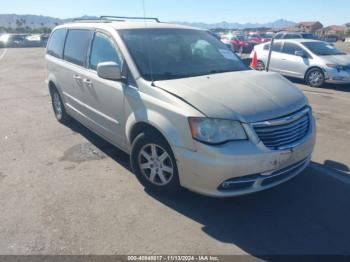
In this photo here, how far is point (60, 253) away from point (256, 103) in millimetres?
2293

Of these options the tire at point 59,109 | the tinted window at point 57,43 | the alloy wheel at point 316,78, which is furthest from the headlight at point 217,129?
the alloy wheel at point 316,78

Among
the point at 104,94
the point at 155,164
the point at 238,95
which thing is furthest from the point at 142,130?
the point at 238,95

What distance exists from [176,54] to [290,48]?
345 inches

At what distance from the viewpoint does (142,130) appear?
12.5 ft

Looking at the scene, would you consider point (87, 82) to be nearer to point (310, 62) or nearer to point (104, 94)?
point (104, 94)

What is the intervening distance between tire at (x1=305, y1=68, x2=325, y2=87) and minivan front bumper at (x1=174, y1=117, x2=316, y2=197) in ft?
26.5

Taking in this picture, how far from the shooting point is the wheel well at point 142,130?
11.8 ft

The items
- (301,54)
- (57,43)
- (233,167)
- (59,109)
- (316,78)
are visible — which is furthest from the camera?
(301,54)

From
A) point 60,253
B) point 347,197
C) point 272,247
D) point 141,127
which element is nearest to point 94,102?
point 141,127

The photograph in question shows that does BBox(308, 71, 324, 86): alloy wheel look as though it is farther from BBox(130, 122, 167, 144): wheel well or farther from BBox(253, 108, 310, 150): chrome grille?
BBox(130, 122, 167, 144): wheel well

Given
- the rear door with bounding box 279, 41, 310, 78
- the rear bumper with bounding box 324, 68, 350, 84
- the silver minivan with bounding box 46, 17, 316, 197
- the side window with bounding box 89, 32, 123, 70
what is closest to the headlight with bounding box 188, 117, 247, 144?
the silver minivan with bounding box 46, 17, 316, 197

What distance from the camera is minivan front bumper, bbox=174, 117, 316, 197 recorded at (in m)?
3.09

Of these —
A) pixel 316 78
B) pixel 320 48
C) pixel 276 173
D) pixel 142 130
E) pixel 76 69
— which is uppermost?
pixel 76 69

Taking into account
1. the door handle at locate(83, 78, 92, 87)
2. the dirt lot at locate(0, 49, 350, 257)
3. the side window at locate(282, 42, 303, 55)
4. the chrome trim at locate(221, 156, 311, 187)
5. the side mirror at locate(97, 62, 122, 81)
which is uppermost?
the side mirror at locate(97, 62, 122, 81)
